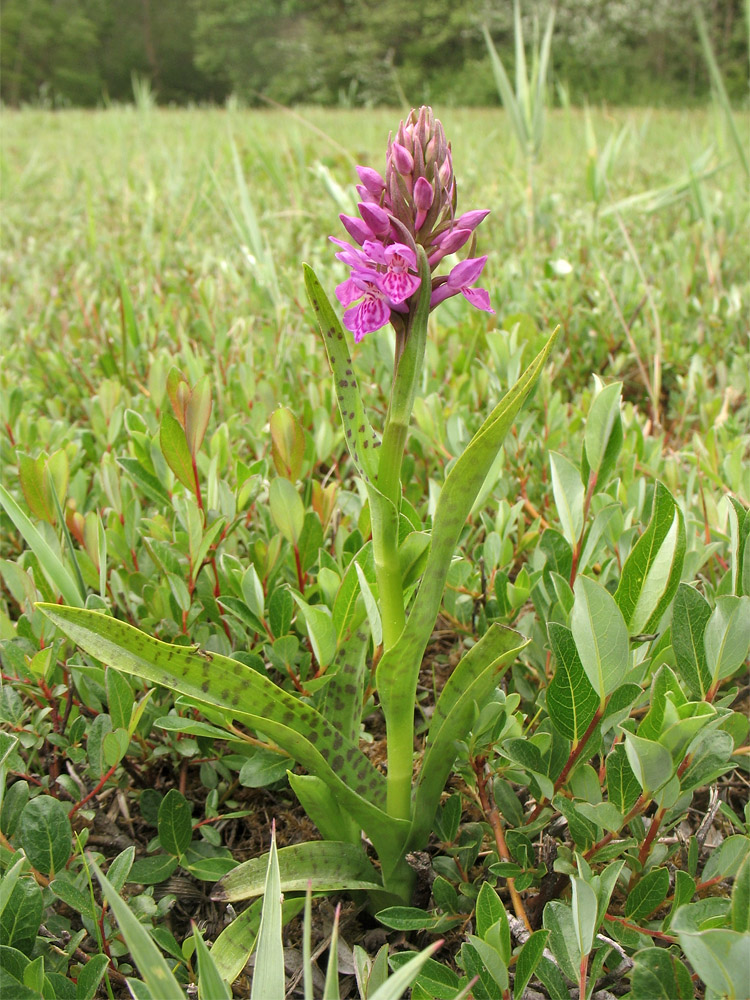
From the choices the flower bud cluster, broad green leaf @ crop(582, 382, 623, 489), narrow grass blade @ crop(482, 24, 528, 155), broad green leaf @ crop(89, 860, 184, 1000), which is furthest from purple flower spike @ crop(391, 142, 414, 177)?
narrow grass blade @ crop(482, 24, 528, 155)

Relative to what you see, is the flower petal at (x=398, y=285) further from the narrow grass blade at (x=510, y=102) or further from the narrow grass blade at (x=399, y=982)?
the narrow grass blade at (x=510, y=102)

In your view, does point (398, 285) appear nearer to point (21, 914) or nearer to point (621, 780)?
point (621, 780)

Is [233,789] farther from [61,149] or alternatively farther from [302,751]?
[61,149]

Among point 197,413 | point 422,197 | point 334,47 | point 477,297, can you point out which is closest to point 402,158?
point 422,197

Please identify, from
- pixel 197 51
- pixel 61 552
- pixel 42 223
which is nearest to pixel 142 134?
pixel 42 223

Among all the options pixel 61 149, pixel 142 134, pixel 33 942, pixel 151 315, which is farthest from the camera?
pixel 61 149
